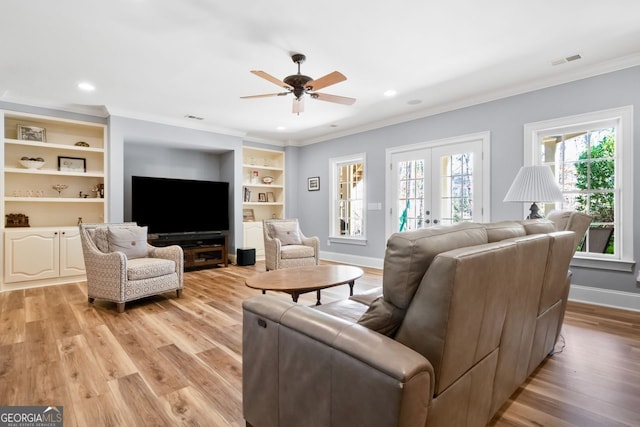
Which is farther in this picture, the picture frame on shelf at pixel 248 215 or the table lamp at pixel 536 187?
the picture frame on shelf at pixel 248 215

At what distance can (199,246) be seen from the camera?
548 centimetres

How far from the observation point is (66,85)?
12.5 ft

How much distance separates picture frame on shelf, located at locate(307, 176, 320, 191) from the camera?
21.9ft

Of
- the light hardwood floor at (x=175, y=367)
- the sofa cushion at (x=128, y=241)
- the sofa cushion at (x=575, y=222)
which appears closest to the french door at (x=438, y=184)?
the light hardwood floor at (x=175, y=367)

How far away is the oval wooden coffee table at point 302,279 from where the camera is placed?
2506 mm

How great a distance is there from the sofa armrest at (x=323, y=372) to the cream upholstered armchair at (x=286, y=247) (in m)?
3.18

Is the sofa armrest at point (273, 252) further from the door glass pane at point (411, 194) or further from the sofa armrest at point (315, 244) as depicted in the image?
the door glass pane at point (411, 194)

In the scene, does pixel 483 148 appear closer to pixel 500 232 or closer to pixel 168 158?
pixel 500 232

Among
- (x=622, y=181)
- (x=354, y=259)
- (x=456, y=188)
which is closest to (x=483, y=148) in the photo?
(x=456, y=188)

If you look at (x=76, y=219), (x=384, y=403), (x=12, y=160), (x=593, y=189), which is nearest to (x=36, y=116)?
(x=12, y=160)

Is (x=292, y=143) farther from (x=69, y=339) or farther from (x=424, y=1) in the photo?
(x=69, y=339)

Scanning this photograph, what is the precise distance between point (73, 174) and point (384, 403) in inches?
207

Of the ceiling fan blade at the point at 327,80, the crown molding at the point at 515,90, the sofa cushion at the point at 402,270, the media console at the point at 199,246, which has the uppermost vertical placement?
the crown molding at the point at 515,90

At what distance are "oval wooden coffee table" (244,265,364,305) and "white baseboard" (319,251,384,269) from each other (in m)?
2.40
